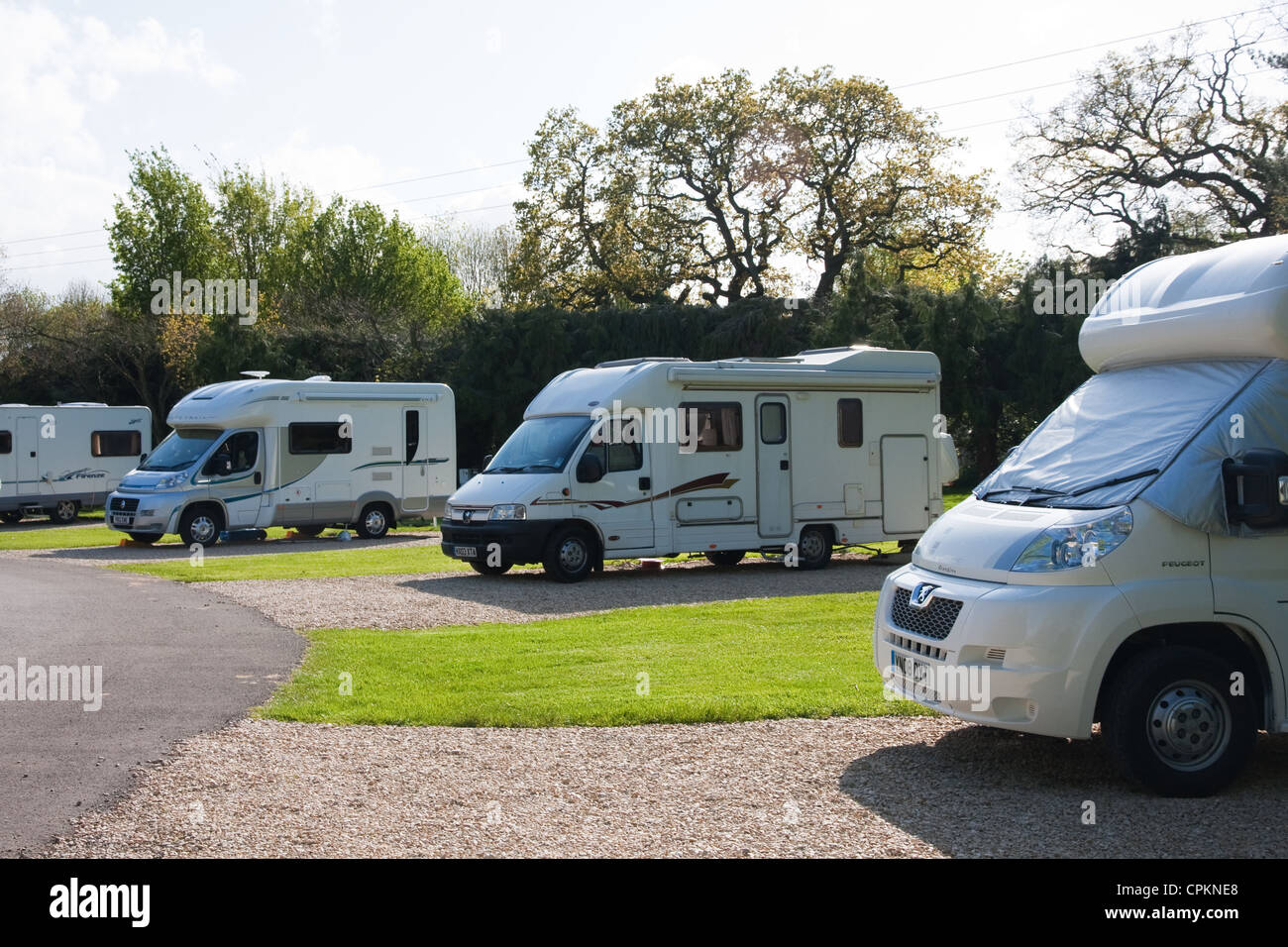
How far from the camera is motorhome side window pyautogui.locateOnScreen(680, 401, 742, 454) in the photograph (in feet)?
56.2

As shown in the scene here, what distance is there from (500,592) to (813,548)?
510cm

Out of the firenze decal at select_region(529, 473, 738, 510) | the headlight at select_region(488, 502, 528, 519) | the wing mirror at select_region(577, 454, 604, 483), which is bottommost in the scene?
the headlight at select_region(488, 502, 528, 519)

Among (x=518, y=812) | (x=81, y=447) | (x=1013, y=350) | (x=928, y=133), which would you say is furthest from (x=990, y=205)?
(x=518, y=812)

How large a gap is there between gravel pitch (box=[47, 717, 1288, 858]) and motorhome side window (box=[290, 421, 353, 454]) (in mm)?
16350

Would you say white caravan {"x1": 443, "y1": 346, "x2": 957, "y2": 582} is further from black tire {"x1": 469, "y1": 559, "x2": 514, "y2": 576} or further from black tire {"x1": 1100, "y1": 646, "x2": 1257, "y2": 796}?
black tire {"x1": 1100, "y1": 646, "x2": 1257, "y2": 796}

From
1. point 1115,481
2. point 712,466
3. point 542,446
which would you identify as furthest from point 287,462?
point 1115,481

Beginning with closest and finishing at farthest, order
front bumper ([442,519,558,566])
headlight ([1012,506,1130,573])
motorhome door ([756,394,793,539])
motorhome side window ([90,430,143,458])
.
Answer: headlight ([1012,506,1130,573]), front bumper ([442,519,558,566]), motorhome door ([756,394,793,539]), motorhome side window ([90,430,143,458])

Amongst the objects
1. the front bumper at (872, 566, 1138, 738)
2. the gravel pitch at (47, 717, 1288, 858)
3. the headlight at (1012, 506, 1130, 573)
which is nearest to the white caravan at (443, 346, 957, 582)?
the gravel pitch at (47, 717, 1288, 858)

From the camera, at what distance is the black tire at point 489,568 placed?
16.5 m

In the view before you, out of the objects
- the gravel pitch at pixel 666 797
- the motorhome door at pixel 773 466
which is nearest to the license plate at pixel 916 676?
the gravel pitch at pixel 666 797

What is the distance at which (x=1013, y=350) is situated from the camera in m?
36.5

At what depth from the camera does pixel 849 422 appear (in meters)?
→ 18.4

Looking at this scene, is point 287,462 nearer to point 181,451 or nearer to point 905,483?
point 181,451

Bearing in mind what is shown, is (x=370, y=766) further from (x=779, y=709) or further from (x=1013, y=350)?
(x=1013, y=350)
